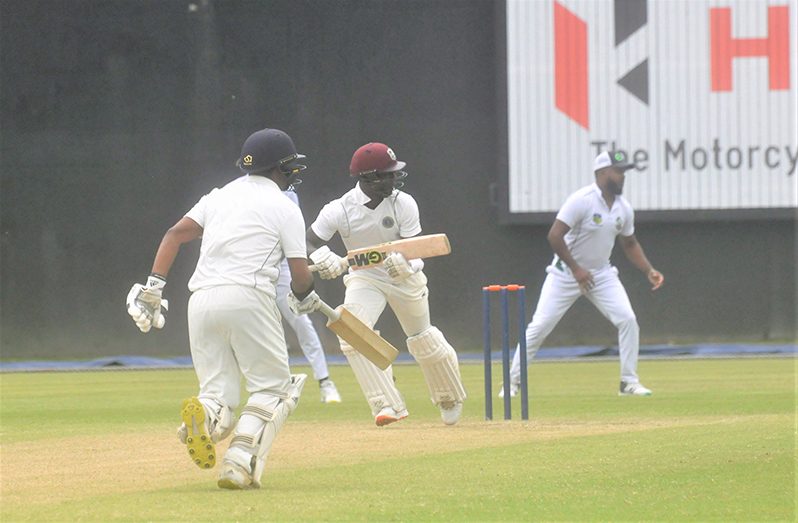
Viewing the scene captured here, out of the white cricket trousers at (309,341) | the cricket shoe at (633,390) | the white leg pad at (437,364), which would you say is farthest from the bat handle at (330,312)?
the cricket shoe at (633,390)

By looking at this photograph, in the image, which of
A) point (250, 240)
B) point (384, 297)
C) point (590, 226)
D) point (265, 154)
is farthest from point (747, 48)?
point (250, 240)

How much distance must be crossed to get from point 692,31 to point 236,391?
1347 cm

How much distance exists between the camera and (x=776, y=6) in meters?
20.4

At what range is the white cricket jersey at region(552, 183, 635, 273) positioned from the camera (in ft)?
46.4

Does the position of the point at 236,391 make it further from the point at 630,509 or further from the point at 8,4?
the point at 8,4

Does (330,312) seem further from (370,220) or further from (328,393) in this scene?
(328,393)

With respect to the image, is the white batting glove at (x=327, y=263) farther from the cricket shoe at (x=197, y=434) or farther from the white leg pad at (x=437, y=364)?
the cricket shoe at (x=197, y=434)

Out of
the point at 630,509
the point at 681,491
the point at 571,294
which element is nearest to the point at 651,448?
the point at 681,491

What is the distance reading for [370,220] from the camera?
36.9 ft

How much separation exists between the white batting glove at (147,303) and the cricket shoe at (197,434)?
30.9 inches

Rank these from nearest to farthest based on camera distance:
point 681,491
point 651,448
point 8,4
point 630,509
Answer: point 630,509
point 681,491
point 651,448
point 8,4

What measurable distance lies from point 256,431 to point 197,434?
14.4 inches

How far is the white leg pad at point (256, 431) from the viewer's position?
7.99m

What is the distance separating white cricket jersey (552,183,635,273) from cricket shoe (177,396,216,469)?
683 cm
